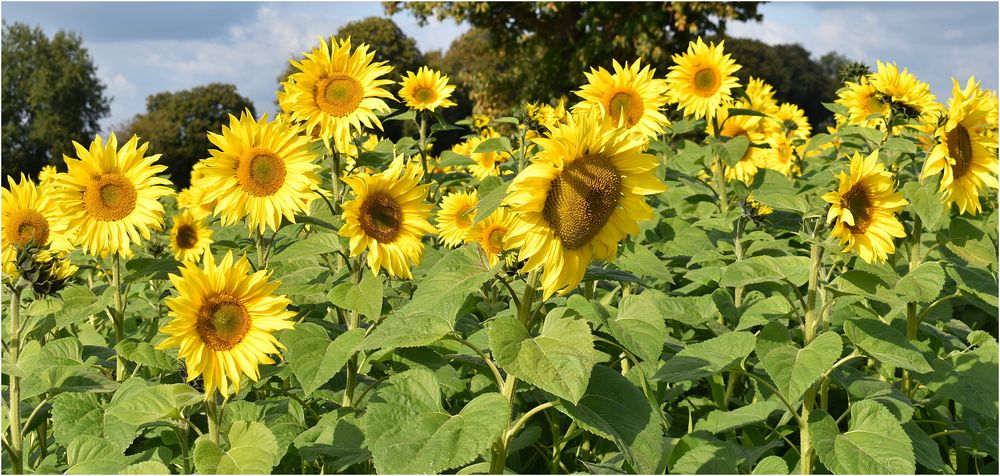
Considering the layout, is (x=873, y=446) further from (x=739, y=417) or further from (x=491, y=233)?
(x=491, y=233)

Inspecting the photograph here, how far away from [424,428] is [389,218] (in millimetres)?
1093

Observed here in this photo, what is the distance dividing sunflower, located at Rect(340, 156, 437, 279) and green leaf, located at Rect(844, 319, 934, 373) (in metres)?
1.70

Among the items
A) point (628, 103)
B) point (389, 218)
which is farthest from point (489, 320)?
point (628, 103)

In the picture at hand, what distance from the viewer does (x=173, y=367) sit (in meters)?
3.16

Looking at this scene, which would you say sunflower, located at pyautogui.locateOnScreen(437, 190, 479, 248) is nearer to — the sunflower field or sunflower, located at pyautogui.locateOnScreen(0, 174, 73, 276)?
the sunflower field

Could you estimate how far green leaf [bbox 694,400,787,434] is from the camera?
3014 millimetres

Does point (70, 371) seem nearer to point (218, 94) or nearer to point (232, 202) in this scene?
point (232, 202)

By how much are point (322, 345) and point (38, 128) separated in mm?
49660

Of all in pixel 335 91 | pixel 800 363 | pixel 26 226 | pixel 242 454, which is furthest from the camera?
pixel 335 91

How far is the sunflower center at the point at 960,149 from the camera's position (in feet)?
12.2

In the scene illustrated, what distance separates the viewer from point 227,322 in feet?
8.66

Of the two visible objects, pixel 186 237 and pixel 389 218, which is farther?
pixel 186 237

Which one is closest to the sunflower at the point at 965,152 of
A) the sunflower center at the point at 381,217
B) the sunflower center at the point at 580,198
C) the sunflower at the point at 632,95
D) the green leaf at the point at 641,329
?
the sunflower at the point at 632,95

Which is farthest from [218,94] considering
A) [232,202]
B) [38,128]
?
[232,202]
